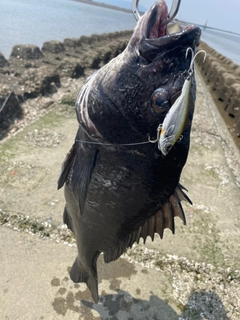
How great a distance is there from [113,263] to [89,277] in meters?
1.02

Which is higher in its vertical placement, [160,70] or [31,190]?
[160,70]

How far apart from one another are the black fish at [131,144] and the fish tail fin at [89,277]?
46 centimetres

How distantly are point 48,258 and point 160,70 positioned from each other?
266cm

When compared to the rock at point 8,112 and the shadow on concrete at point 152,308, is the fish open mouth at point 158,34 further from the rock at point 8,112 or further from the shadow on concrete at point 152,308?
the rock at point 8,112

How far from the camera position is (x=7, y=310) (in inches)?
110

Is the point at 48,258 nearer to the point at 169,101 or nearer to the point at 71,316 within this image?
the point at 71,316

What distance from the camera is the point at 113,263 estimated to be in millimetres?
3477

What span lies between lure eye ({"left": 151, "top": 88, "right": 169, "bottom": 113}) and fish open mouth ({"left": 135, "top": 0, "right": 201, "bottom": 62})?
0.16 meters

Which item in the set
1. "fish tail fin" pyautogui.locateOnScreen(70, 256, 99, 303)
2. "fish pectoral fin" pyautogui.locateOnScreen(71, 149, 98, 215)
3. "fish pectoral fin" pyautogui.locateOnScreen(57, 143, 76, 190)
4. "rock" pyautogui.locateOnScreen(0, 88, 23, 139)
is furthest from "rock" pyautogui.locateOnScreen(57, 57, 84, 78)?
"fish pectoral fin" pyautogui.locateOnScreen(71, 149, 98, 215)

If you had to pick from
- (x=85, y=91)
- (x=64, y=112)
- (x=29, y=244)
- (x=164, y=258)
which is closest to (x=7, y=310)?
(x=29, y=244)

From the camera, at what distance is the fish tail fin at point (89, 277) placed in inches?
95.7

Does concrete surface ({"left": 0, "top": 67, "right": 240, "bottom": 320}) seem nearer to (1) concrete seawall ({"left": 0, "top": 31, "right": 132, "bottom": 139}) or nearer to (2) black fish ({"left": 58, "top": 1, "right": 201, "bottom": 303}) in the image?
(2) black fish ({"left": 58, "top": 1, "right": 201, "bottom": 303})

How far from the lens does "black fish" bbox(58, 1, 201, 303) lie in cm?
Result: 143

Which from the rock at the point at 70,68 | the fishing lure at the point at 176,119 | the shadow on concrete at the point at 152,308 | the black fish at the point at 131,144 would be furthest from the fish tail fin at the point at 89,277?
the rock at the point at 70,68
